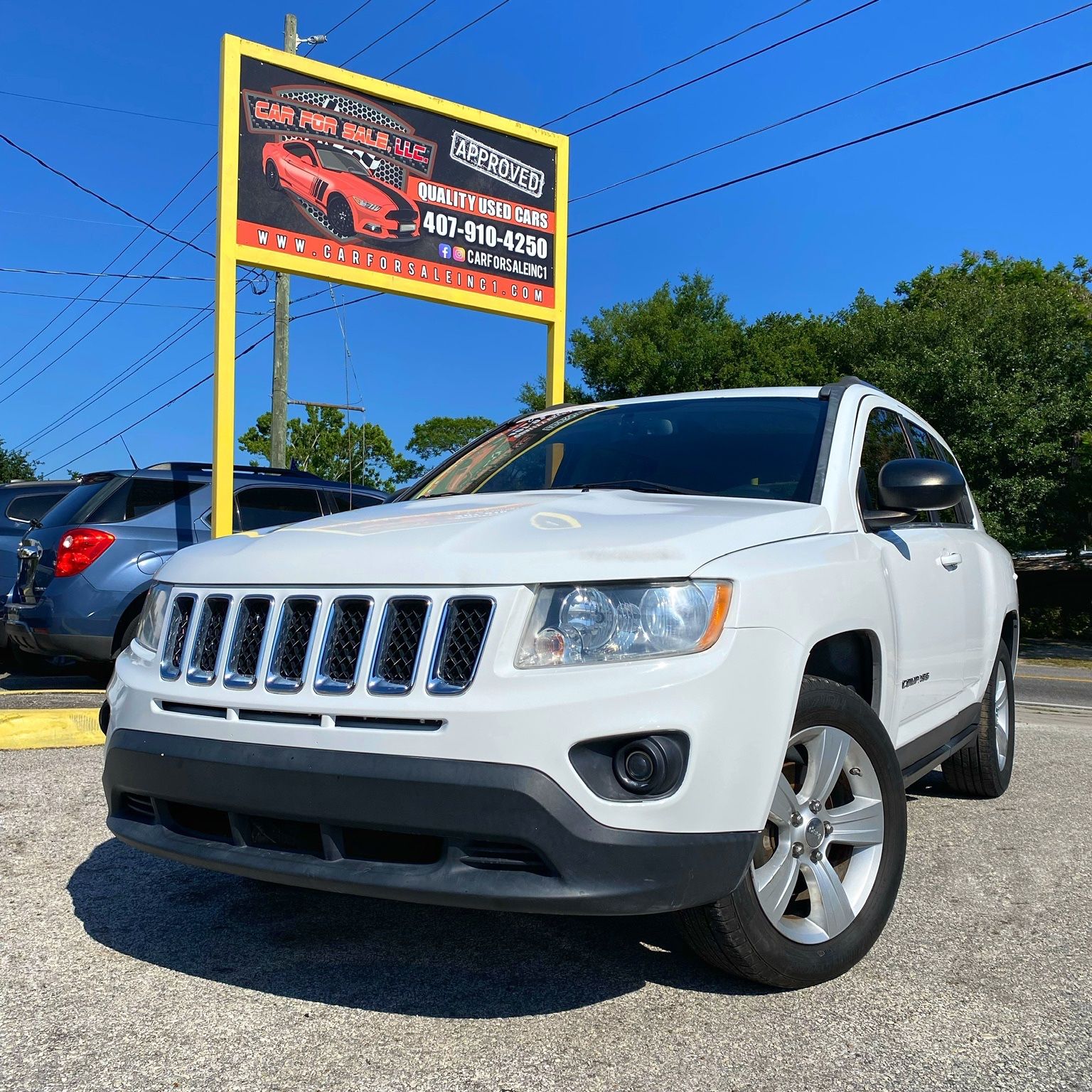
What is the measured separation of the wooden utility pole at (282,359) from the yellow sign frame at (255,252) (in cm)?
743

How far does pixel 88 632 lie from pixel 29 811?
3.35m

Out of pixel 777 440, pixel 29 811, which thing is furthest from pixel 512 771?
pixel 29 811

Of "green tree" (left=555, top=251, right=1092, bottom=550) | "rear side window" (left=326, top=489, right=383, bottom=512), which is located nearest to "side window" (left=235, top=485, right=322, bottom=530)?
"rear side window" (left=326, top=489, right=383, bottom=512)

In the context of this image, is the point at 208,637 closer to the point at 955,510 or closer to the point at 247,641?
the point at 247,641

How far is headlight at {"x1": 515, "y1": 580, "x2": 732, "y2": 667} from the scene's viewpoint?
251 cm

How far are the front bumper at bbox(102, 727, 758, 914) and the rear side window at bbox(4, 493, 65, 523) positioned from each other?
8.79 meters

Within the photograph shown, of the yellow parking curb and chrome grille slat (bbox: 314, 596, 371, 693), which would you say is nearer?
chrome grille slat (bbox: 314, 596, 371, 693)

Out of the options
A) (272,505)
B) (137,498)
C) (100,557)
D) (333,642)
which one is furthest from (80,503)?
(333,642)

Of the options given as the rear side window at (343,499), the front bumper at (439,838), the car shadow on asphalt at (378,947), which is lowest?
the car shadow on asphalt at (378,947)

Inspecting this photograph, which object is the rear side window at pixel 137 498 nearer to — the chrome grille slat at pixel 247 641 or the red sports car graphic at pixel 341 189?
the red sports car graphic at pixel 341 189

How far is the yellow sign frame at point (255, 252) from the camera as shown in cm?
1135

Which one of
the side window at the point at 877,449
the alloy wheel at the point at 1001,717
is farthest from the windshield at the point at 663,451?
the alloy wheel at the point at 1001,717

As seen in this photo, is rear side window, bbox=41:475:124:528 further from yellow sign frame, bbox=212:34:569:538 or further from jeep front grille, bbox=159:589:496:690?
jeep front grille, bbox=159:589:496:690

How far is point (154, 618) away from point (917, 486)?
2.27 m
